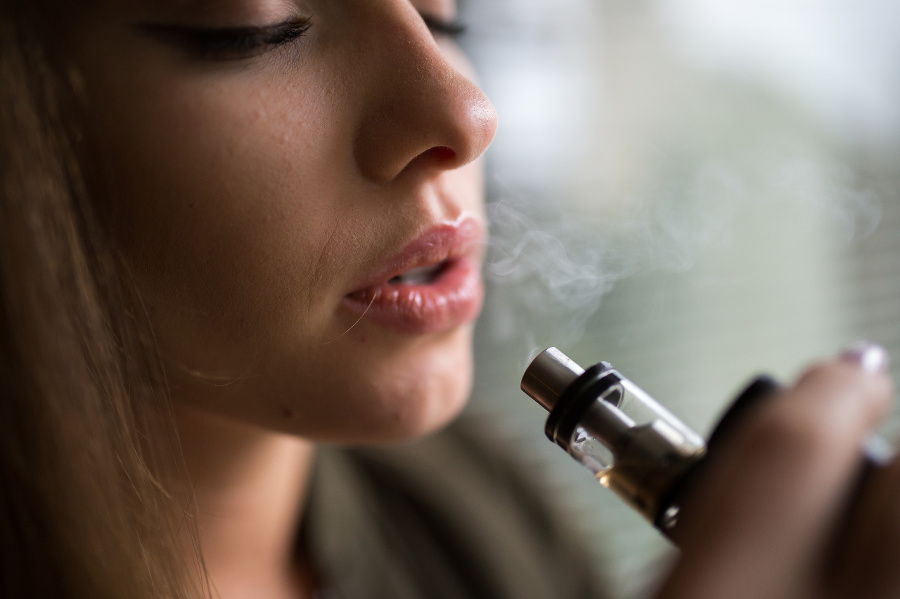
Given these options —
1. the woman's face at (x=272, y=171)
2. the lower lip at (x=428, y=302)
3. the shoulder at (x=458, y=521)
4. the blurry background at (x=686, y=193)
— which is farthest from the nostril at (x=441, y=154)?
the shoulder at (x=458, y=521)

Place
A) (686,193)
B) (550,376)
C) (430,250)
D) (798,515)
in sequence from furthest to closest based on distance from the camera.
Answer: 1. (686,193)
2. (430,250)
3. (550,376)
4. (798,515)

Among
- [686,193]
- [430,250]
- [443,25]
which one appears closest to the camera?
[430,250]

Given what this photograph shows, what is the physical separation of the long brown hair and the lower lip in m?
0.19

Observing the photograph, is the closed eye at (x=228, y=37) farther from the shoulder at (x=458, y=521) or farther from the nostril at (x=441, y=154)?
the shoulder at (x=458, y=521)

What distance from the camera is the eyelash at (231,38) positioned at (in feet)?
1.49

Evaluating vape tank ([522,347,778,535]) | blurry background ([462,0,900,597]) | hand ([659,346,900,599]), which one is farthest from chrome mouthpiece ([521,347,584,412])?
blurry background ([462,0,900,597])

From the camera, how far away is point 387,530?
3.28 ft

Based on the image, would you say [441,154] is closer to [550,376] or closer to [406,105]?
[406,105]

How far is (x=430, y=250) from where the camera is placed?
55 centimetres

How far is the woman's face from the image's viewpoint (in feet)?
1.49

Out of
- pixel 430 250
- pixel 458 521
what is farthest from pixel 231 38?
pixel 458 521

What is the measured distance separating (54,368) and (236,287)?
0.44 ft

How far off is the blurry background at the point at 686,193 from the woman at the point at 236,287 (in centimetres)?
50

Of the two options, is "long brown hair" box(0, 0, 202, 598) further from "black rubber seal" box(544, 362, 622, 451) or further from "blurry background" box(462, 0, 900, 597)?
"blurry background" box(462, 0, 900, 597)
